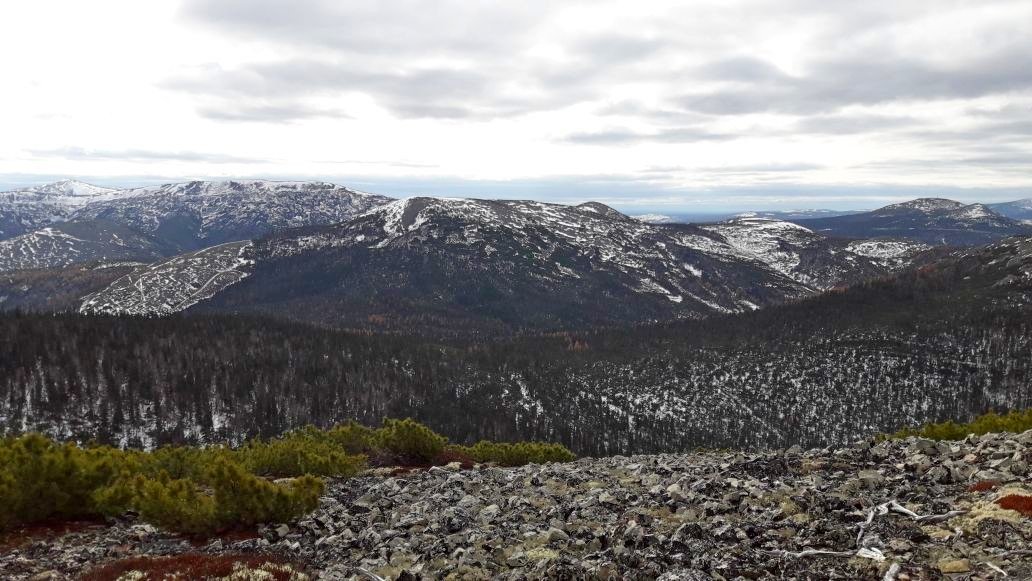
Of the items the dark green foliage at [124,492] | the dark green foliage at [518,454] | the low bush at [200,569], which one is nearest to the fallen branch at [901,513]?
the low bush at [200,569]

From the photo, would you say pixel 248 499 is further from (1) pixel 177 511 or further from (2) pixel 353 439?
(2) pixel 353 439

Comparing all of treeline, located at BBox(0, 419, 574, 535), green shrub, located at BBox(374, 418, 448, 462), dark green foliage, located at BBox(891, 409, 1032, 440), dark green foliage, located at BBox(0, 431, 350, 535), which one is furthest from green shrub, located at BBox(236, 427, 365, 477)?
dark green foliage, located at BBox(891, 409, 1032, 440)

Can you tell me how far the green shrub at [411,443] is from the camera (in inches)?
2282

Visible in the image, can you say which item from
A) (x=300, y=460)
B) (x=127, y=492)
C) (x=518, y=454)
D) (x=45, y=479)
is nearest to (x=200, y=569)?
(x=127, y=492)

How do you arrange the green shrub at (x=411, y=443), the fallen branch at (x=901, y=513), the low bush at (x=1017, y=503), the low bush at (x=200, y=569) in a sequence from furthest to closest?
the green shrub at (x=411, y=443)
the low bush at (x=200, y=569)
the fallen branch at (x=901, y=513)
the low bush at (x=1017, y=503)

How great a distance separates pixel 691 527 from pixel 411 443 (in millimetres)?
40430

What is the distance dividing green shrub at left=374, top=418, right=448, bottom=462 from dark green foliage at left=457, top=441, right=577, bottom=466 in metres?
6.23

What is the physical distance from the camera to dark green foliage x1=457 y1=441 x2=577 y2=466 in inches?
2381

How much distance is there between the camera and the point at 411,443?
5806 centimetres

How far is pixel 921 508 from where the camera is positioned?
21.4m

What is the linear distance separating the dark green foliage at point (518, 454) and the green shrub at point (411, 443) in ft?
20.4

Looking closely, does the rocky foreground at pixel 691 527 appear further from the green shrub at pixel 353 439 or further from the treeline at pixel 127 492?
the green shrub at pixel 353 439

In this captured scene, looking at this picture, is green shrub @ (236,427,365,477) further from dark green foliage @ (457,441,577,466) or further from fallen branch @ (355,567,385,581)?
fallen branch @ (355,567,385,581)

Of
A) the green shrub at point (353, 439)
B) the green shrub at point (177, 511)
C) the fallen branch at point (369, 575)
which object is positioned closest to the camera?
the fallen branch at point (369, 575)
